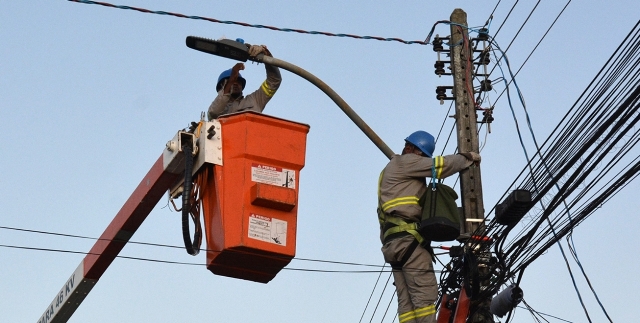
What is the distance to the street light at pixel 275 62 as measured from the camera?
32.2ft

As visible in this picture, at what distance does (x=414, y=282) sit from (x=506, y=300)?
92 centimetres

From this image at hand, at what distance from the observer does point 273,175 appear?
29.7ft

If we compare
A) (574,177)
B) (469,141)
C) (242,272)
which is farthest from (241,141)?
(469,141)

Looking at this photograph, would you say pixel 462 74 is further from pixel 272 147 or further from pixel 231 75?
pixel 272 147

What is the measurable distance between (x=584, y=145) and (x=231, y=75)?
3341mm

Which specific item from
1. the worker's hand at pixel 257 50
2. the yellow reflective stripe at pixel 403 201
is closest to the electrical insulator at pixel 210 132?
the worker's hand at pixel 257 50

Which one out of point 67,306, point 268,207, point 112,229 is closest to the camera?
point 268,207

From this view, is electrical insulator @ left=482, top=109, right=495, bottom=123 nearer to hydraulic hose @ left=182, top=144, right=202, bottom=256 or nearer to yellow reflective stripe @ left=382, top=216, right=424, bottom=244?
yellow reflective stripe @ left=382, top=216, right=424, bottom=244

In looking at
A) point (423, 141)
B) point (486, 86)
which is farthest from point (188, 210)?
point (486, 86)

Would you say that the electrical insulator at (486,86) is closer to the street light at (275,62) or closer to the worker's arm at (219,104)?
the street light at (275,62)

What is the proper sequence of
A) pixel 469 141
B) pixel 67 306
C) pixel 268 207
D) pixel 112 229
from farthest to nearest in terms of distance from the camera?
pixel 469 141 → pixel 67 306 → pixel 112 229 → pixel 268 207

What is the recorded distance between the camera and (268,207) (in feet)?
29.2

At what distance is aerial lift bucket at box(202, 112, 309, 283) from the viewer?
28.9ft

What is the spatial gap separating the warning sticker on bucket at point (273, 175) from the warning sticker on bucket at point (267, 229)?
0.99 feet
